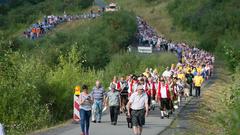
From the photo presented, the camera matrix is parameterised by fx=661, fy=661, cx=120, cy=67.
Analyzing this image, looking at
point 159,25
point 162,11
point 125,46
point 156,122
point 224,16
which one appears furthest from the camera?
point 162,11

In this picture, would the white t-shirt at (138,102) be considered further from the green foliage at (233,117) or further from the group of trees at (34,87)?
the group of trees at (34,87)

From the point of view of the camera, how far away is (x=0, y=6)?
11506 centimetres

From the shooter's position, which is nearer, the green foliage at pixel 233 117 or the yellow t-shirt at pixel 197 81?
the green foliage at pixel 233 117

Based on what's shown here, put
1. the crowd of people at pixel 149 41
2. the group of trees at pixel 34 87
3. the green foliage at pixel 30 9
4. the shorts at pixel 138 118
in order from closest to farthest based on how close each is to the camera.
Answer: the shorts at pixel 138 118 < the group of trees at pixel 34 87 < the crowd of people at pixel 149 41 < the green foliage at pixel 30 9

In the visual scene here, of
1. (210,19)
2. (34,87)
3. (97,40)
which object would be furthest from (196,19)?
(34,87)

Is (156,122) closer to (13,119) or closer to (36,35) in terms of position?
(13,119)

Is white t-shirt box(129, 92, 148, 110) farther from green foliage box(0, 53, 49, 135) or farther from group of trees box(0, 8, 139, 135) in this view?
green foliage box(0, 53, 49, 135)

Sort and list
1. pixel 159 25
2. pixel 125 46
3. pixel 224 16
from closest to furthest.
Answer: pixel 125 46 → pixel 224 16 → pixel 159 25

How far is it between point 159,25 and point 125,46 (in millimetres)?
36274

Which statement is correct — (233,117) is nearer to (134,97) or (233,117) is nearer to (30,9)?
(134,97)

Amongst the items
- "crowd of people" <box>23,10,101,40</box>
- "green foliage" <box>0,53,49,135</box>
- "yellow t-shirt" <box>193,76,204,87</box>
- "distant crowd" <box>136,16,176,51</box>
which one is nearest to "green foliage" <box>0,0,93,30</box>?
"crowd of people" <box>23,10,101,40</box>

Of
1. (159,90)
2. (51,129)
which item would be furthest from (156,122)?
(51,129)

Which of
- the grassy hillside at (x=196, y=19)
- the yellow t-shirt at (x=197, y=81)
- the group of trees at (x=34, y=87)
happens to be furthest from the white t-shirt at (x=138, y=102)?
the grassy hillside at (x=196, y=19)

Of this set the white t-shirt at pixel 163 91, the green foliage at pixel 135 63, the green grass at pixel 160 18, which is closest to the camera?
the white t-shirt at pixel 163 91
